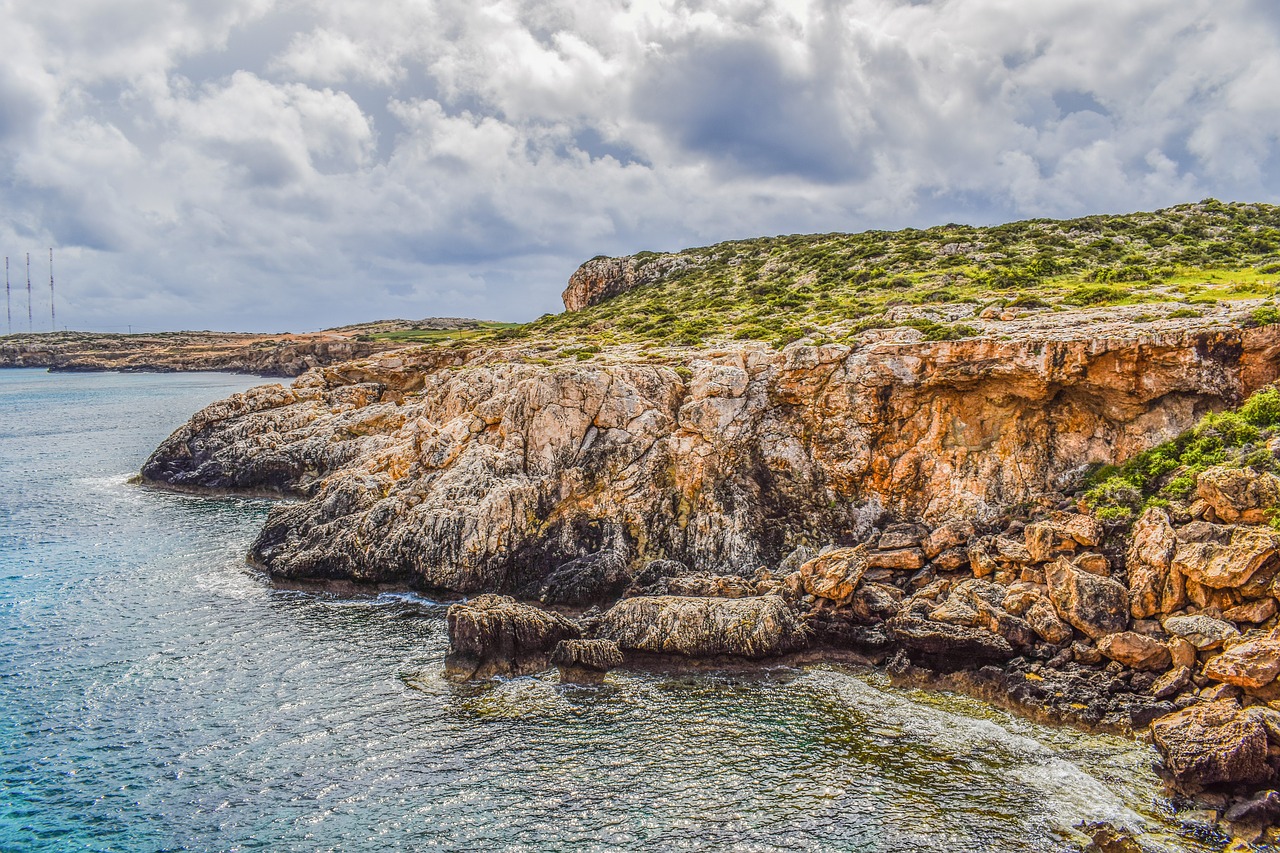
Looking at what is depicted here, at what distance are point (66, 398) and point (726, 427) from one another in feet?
530

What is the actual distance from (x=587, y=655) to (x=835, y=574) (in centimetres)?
1338

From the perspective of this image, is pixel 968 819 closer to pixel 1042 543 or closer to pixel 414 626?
pixel 1042 543

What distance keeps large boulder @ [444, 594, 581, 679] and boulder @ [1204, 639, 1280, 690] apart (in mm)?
27180

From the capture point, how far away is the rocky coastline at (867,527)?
96.6 ft

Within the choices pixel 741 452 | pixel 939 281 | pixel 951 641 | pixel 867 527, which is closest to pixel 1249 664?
pixel 951 641

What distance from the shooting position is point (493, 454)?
50.5 meters

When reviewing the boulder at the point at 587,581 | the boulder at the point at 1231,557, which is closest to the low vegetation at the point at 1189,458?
the boulder at the point at 1231,557

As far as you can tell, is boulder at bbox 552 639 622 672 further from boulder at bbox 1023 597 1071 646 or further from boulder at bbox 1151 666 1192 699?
boulder at bbox 1151 666 1192 699

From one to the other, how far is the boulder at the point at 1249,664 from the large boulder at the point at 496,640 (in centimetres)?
2718

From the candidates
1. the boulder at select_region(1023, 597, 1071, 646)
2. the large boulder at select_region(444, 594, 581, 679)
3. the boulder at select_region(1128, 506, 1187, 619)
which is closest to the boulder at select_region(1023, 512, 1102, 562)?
the boulder at select_region(1128, 506, 1187, 619)

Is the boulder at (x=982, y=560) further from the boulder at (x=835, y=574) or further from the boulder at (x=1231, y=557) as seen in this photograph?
the boulder at (x=1231, y=557)

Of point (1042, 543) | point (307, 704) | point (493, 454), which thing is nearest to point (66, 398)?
point (493, 454)

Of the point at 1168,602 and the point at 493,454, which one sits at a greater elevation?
the point at 493,454

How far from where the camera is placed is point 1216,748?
936 inches
